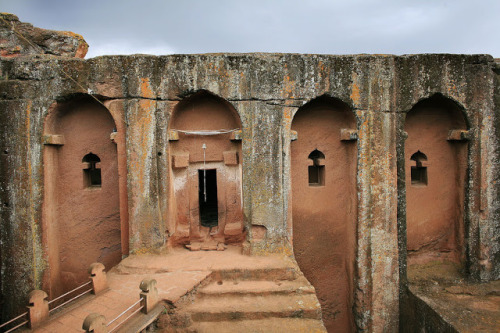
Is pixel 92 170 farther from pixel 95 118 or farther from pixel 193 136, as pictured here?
pixel 193 136

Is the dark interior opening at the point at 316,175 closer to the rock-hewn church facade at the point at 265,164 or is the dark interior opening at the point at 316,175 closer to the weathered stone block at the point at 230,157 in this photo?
the rock-hewn church facade at the point at 265,164

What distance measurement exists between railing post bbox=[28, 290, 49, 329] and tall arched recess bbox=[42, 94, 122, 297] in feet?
8.01

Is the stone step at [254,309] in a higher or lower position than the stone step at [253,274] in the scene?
lower

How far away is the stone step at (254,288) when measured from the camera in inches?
196

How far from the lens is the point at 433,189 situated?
269 inches

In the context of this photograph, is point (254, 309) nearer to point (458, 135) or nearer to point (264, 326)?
point (264, 326)

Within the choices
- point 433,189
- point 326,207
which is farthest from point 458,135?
point 326,207

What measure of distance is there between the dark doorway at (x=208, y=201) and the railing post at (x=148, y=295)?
252cm

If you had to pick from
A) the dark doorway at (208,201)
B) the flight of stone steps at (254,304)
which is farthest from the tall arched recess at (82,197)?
the flight of stone steps at (254,304)

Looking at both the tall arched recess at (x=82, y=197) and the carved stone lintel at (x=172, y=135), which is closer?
the carved stone lintel at (x=172, y=135)

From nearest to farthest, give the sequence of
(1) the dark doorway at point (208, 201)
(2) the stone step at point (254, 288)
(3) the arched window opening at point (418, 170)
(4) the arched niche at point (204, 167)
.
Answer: (2) the stone step at point (254, 288)
(4) the arched niche at point (204, 167)
(3) the arched window opening at point (418, 170)
(1) the dark doorway at point (208, 201)

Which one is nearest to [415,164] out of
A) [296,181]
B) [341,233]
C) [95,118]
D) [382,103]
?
[382,103]

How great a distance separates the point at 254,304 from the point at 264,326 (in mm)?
428

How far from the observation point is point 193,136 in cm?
641
